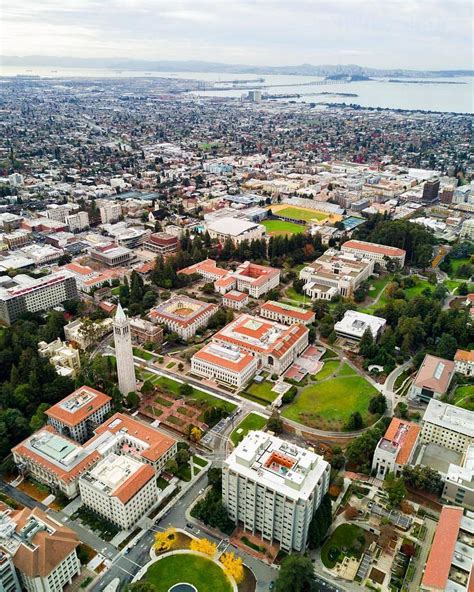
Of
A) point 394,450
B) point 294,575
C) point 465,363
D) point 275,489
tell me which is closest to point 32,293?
point 275,489

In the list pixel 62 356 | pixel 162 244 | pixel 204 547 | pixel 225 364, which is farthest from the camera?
pixel 162 244

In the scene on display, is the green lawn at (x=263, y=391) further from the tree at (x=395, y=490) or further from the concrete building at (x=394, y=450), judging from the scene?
the tree at (x=395, y=490)

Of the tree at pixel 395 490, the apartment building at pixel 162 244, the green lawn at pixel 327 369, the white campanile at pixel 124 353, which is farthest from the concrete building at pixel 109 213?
the tree at pixel 395 490

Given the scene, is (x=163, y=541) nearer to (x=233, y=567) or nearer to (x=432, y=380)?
(x=233, y=567)

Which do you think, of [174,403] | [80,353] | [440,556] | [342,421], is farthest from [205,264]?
[440,556]

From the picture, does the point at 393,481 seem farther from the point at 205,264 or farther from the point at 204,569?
the point at 205,264

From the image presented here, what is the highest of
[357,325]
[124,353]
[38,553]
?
[124,353]

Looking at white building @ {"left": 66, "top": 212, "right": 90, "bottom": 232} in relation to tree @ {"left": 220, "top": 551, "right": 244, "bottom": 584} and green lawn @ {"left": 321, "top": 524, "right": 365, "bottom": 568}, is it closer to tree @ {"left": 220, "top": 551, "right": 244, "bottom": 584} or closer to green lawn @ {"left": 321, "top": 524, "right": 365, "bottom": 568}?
tree @ {"left": 220, "top": 551, "right": 244, "bottom": 584}
